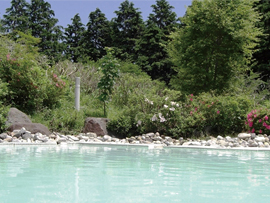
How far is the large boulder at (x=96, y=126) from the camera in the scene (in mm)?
9320

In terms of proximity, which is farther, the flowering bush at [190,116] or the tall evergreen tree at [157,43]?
the tall evergreen tree at [157,43]

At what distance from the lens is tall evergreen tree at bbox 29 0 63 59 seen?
100 ft

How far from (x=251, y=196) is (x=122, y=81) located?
411 inches

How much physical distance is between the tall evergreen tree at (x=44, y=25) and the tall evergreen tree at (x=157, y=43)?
31.8 ft

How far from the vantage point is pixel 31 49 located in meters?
21.5

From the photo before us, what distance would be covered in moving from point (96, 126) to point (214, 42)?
6.68 meters

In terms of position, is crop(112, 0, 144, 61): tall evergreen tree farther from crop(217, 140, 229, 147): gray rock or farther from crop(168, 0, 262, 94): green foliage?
crop(217, 140, 229, 147): gray rock

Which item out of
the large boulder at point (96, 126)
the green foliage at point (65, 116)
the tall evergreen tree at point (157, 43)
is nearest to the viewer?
the large boulder at point (96, 126)

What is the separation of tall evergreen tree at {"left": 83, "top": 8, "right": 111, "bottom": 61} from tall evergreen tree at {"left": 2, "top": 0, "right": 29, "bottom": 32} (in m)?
6.24

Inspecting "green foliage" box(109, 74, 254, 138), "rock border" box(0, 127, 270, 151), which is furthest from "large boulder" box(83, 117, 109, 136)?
"rock border" box(0, 127, 270, 151)

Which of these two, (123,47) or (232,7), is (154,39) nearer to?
(123,47)

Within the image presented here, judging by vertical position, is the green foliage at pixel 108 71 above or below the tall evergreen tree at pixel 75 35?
below

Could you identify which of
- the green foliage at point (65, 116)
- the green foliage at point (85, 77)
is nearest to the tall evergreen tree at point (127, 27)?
the green foliage at point (85, 77)

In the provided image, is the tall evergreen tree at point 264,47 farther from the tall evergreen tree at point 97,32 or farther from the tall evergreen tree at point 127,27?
the tall evergreen tree at point 97,32
